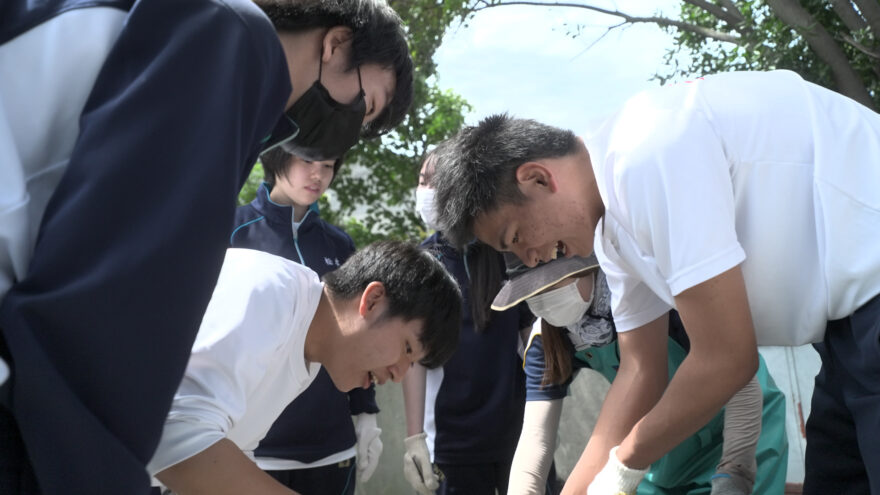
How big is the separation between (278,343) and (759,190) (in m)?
1.11

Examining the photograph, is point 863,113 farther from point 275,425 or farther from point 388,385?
point 388,385

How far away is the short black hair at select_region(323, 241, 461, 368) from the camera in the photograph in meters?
2.64

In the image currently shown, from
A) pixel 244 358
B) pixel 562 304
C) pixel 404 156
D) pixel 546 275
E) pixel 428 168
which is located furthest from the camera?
pixel 404 156

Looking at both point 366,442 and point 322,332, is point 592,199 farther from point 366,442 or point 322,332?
point 366,442

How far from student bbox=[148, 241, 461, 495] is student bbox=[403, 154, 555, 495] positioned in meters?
0.97

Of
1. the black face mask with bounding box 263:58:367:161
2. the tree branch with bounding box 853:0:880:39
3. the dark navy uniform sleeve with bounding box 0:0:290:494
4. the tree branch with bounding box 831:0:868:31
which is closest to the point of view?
the dark navy uniform sleeve with bounding box 0:0:290:494

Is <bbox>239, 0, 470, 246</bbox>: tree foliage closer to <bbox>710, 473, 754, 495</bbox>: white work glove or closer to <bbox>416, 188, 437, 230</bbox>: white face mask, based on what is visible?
<bbox>416, 188, 437, 230</bbox>: white face mask

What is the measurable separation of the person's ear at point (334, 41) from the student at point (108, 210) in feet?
1.36

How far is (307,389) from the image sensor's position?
3.36m

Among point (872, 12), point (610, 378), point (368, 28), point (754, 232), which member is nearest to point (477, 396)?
point (610, 378)

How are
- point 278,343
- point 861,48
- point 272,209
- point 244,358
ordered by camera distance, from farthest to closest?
point 861,48 < point 272,209 < point 278,343 < point 244,358

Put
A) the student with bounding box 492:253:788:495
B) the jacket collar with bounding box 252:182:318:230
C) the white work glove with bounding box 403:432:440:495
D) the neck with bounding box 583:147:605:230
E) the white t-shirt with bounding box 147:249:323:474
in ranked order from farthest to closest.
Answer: the white work glove with bounding box 403:432:440:495 → the jacket collar with bounding box 252:182:318:230 → the student with bounding box 492:253:788:495 → the neck with bounding box 583:147:605:230 → the white t-shirt with bounding box 147:249:323:474


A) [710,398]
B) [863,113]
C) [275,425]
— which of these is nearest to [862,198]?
[863,113]

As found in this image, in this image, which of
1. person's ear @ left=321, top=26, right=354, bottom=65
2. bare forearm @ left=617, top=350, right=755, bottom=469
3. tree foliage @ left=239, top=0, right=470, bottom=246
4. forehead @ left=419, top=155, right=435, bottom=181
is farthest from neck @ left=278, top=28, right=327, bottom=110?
tree foliage @ left=239, top=0, right=470, bottom=246
